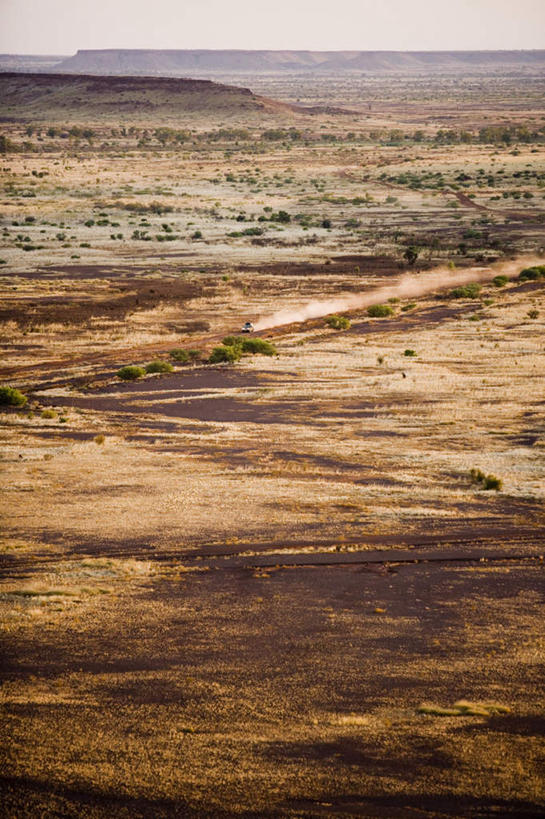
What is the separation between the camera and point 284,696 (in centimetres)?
1827

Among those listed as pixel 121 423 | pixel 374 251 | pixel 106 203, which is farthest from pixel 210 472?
pixel 106 203

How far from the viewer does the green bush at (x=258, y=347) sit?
50.0 m

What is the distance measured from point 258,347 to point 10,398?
14.3 metres

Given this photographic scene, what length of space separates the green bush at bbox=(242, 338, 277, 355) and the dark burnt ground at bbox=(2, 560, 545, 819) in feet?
88.5

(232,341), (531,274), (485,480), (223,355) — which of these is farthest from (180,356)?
(531,274)

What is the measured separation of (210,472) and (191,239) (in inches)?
2314

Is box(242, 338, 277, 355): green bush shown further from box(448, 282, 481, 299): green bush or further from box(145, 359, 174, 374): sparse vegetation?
box(448, 282, 481, 299): green bush

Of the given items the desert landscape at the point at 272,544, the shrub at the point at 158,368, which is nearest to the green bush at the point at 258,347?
the desert landscape at the point at 272,544

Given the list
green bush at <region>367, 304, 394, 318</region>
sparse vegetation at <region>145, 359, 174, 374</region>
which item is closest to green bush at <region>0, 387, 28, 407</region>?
sparse vegetation at <region>145, 359, 174, 374</region>

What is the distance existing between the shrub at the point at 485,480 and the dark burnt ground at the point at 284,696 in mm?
5544

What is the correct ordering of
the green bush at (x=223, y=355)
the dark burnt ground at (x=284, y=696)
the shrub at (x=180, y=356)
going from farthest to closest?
the shrub at (x=180, y=356) → the green bush at (x=223, y=355) → the dark burnt ground at (x=284, y=696)

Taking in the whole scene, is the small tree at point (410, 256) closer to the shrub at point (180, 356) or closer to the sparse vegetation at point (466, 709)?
the shrub at point (180, 356)

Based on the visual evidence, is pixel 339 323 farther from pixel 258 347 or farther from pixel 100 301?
pixel 100 301

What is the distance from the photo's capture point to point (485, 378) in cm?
4472
